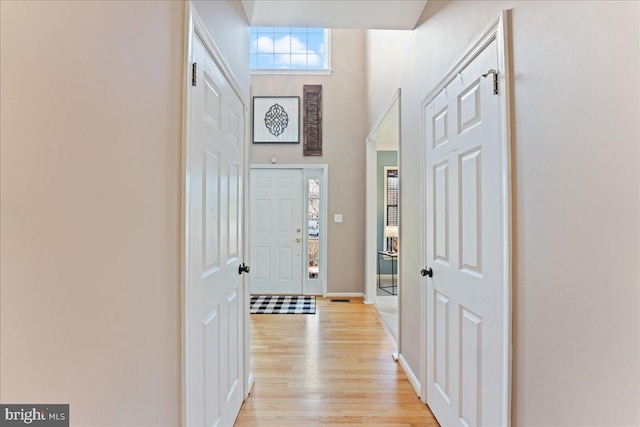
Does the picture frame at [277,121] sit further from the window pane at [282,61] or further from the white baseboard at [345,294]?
the white baseboard at [345,294]

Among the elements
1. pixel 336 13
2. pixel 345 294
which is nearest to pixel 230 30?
pixel 336 13

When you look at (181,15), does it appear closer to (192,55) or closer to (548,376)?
(192,55)

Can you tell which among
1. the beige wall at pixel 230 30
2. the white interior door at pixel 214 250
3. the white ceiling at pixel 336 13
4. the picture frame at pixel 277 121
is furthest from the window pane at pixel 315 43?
the white interior door at pixel 214 250

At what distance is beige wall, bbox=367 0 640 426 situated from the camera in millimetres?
700

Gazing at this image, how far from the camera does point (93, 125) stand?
2.26 ft

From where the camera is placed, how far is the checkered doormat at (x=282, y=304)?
3.97 metres

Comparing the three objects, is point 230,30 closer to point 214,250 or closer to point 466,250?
point 214,250

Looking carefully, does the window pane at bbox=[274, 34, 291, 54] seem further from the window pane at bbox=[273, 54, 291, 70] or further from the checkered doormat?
the checkered doormat

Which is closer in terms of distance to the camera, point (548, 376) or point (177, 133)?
point (548, 376)

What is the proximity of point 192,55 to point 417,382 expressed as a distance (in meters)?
2.27

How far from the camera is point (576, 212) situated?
32.9 inches

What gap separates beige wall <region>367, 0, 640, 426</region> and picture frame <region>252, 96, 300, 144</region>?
3.71 meters

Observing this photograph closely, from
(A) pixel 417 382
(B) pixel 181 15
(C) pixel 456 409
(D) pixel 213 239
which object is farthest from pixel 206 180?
(A) pixel 417 382

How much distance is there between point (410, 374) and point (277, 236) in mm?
2928
